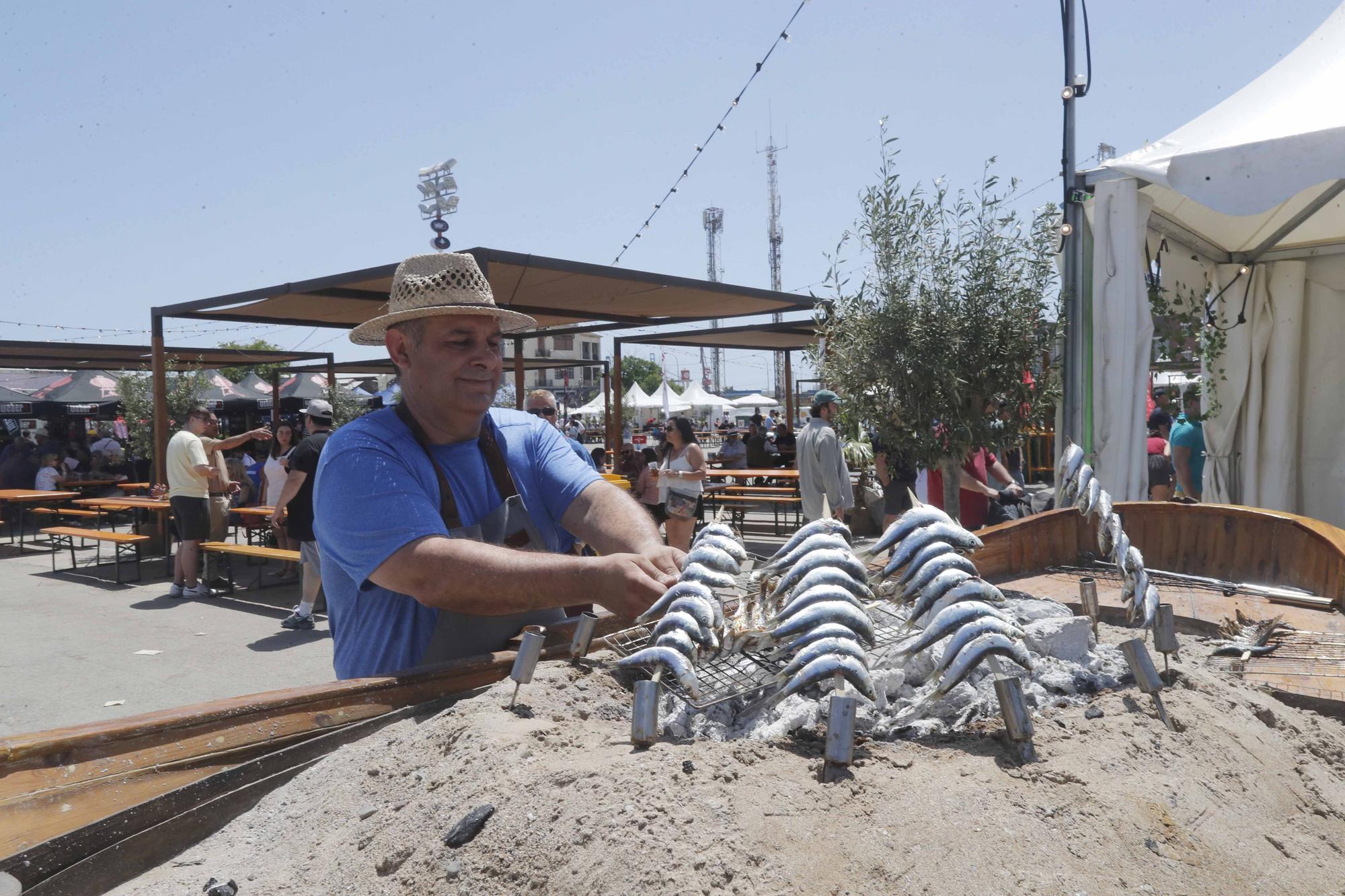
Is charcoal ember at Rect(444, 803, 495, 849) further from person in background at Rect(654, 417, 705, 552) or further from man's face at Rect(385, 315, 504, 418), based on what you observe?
person in background at Rect(654, 417, 705, 552)

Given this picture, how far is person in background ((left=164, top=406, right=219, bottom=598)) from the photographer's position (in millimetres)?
8320

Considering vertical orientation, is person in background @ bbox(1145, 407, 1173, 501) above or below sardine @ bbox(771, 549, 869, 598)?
below

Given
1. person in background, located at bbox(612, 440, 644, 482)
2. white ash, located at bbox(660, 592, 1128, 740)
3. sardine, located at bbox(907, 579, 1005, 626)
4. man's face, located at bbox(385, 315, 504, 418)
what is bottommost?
person in background, located at bbox(612, 440, 644, 482)

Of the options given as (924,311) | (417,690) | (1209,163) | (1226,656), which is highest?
(1209,163)

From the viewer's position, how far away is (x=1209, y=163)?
4.35 metres

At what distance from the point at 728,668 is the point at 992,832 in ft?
2.99

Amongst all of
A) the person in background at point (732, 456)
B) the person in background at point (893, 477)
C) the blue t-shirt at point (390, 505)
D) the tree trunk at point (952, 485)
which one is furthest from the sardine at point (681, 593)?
the person in background at point (732, 456)

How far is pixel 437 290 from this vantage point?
221cm

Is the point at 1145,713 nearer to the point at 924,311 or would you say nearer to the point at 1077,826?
the point at 1077,826

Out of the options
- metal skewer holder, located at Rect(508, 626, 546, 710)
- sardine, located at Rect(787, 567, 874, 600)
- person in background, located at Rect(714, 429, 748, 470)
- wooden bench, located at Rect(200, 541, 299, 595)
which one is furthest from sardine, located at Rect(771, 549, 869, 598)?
person in background, located at Rect(714, 429, 748, 470)

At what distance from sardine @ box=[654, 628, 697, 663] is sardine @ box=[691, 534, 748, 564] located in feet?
0.72

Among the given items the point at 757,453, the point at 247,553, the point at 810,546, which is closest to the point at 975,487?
the point at 810,546

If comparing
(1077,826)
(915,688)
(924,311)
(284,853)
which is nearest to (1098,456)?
(924,311)

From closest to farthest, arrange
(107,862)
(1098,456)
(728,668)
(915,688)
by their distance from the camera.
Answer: (107,862) < (915,688) < (728,668) < (1098,456)
